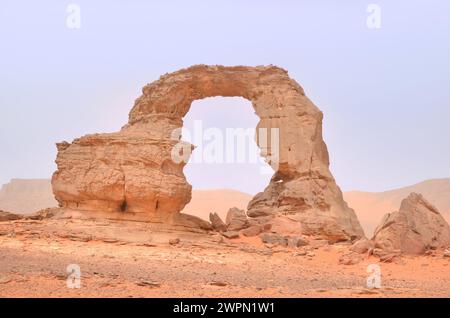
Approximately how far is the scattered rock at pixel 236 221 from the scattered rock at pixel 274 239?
1.17m

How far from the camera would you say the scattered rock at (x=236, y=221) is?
725 inches

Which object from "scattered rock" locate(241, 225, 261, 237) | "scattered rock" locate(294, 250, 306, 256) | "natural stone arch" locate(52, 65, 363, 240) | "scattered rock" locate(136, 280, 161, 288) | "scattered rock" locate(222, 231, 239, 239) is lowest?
"scattered rock" locate(136, 280, 161, 288)

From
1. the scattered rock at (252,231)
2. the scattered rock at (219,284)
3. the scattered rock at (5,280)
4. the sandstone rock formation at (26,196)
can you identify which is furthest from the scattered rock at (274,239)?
the sandstone rock formation at (26,196)

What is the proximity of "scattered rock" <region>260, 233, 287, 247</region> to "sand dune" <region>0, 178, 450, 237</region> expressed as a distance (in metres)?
31.5

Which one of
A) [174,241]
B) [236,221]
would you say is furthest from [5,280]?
[236,221]

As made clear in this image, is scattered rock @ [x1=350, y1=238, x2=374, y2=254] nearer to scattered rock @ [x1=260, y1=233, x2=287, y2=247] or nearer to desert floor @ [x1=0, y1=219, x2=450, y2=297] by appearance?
desert floor @ [x1=0, y1=219, x2=450, y2=297]

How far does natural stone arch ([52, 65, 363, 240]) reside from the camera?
1708 cm

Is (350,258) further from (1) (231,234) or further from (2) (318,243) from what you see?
(1) (231,234)

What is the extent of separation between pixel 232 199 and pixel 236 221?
49235 millimetres

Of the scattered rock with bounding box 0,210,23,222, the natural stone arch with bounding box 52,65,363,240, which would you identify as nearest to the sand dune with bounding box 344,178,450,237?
the natural stone arch with bounding box 52,65,363,240

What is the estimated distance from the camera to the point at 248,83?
20.9m
